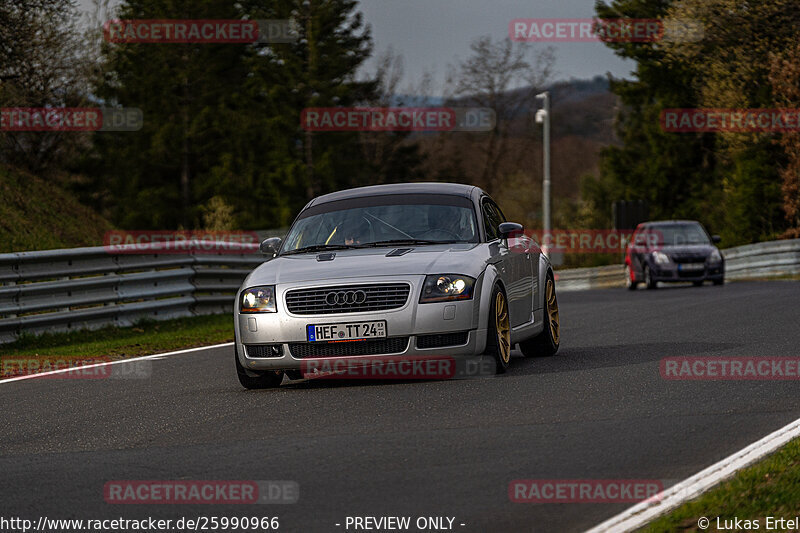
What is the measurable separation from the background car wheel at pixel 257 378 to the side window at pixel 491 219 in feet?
7.22

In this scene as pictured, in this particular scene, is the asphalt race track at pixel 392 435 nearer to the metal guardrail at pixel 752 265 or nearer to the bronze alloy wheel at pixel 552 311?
the bronze alloy wheel at pixel 552 311

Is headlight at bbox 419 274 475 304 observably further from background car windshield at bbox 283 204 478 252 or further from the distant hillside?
the distant hillside

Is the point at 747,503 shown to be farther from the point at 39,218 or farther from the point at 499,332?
the point at 39,218

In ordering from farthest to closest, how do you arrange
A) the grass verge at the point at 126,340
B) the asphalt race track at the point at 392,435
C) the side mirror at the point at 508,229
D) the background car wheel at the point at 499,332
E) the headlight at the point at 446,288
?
1. the grass verge at the point at 126,340
2. the side mirror at the point at 508,229
3. the background car wheel at the point at 499,332
4. the headlight at the point at 446,288
5. the asphalt race track at the point at 392,435

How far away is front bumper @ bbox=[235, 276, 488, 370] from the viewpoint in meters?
9.12

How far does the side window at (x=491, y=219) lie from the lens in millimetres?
10836

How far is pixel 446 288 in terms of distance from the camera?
927 centimetres

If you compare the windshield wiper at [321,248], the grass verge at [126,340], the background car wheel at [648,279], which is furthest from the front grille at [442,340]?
the background car wheel at [648,279]

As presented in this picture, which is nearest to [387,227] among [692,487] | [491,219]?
[491,219]

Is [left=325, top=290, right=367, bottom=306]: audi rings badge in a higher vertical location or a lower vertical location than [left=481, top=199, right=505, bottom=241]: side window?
lower

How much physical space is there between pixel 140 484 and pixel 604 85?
2406 inches

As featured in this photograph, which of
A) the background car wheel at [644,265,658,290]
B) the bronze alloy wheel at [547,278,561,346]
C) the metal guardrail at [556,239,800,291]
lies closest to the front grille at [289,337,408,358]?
the bronze alloy wheel at [547,278,561,346]

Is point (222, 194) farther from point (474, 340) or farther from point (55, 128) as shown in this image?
point (474, 340)

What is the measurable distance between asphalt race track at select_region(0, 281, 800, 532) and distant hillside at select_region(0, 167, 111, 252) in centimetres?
1481
